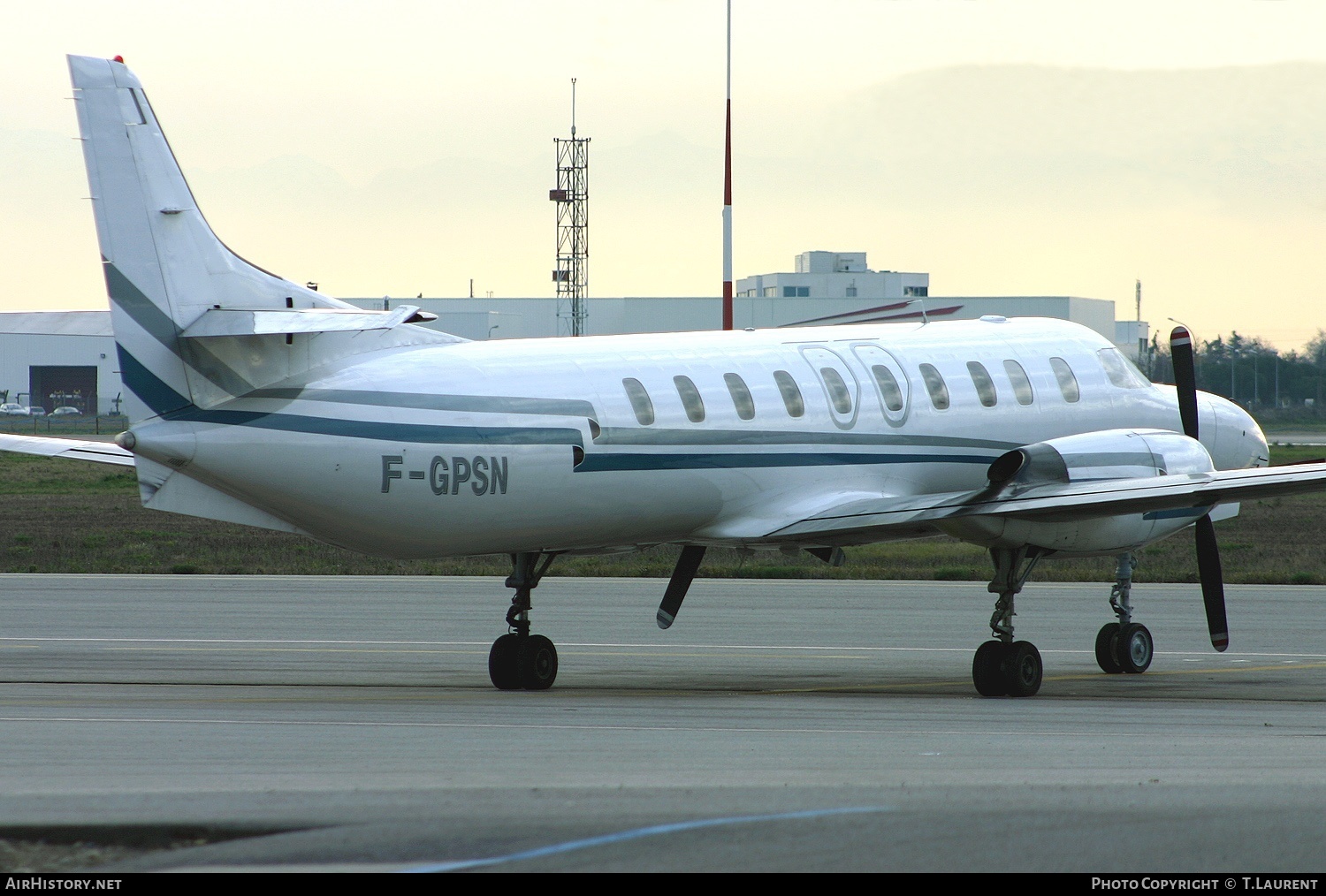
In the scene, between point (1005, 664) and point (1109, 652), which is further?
point (1109, 652)

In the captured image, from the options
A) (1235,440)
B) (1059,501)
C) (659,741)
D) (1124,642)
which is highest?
(1235,440)

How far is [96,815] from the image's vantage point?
8.33 m

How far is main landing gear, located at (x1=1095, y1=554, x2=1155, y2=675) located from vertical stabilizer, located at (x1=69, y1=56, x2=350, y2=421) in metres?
10.5

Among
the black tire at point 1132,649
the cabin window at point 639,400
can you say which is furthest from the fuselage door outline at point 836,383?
the black tire at point 1132,649

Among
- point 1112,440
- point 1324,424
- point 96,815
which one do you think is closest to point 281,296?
point 96,815

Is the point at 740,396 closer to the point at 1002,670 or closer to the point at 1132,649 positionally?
the point at 1002,670

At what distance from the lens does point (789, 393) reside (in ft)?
55.8

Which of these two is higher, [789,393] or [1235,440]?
[789,393]

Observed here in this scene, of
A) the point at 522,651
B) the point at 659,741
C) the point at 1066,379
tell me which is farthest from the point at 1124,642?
the point at 659,741

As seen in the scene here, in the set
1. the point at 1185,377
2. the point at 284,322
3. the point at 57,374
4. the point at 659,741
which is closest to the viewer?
the point at 659,741

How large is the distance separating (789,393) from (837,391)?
68 centimetres

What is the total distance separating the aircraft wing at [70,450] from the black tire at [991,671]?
9.57 meters

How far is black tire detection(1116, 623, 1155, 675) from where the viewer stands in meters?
18.6

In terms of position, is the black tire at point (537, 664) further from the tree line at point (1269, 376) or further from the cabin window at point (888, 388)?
the tree line at point (1269, 376)
